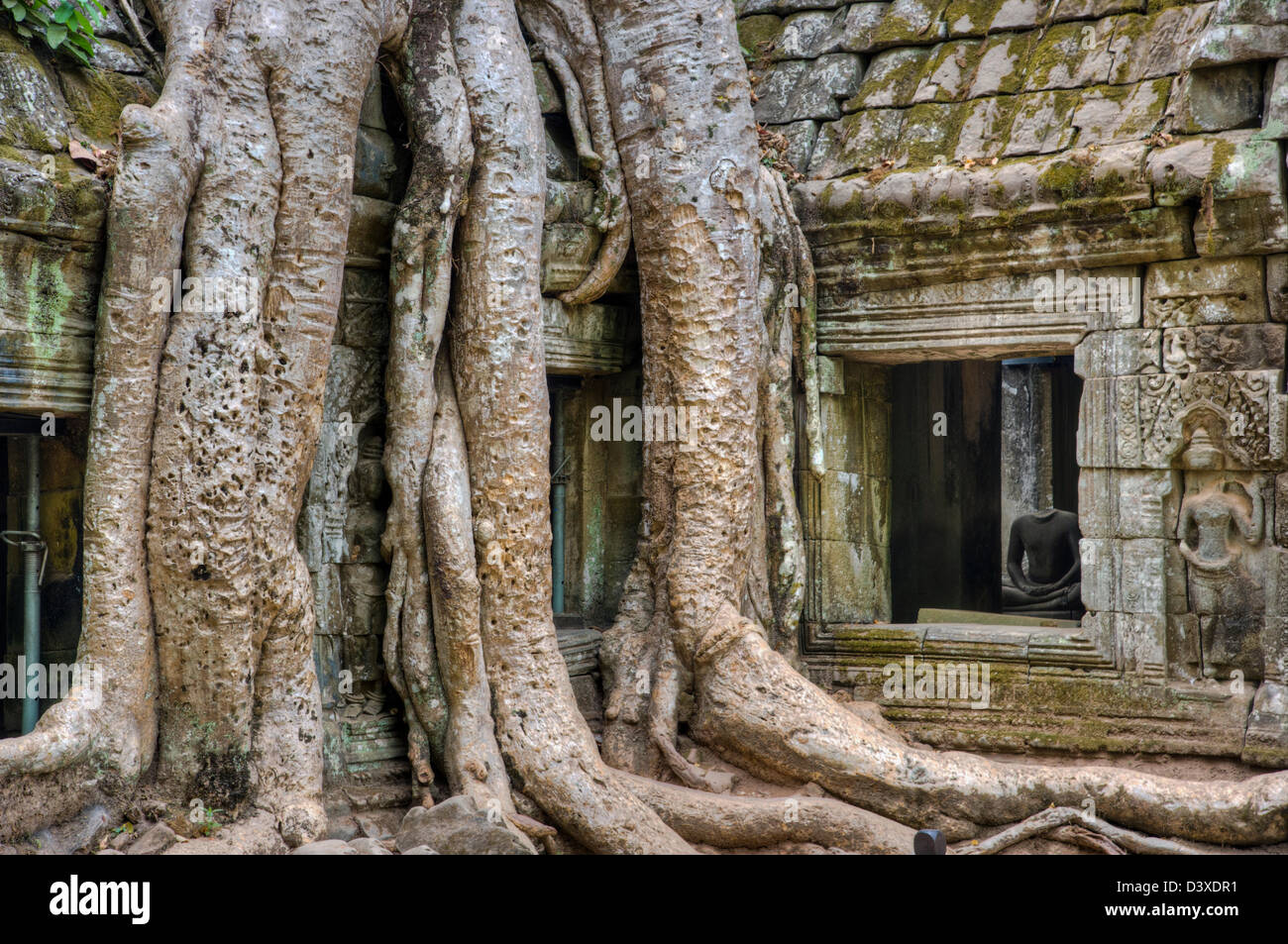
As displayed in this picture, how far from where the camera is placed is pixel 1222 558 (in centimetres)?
577

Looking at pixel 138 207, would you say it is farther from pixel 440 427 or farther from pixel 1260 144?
pixel 1260 144

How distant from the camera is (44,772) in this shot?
4.02 meters

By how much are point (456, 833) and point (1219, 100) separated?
4.36 meters

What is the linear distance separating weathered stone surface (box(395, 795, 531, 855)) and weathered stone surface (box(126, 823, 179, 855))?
73 cm

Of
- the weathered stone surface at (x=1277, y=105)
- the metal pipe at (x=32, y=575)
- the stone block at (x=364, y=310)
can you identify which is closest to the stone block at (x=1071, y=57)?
the weathered stone surface at (x=1277, y=105)

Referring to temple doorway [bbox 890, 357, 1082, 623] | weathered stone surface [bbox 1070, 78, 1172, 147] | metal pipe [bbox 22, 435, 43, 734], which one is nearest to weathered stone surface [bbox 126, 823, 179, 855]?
metal pipe [bbox 22, 435, 43, 734]

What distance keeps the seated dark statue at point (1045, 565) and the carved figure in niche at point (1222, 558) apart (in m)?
3.32

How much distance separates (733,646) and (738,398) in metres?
1.09

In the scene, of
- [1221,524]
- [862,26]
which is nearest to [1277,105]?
[1221,524]

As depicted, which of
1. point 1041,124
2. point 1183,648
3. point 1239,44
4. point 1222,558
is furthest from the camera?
point 1041,124

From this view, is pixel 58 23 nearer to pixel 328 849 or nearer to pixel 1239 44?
pixel 328 849

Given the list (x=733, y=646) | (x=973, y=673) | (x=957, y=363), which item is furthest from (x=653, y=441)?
(x=957, y=363)

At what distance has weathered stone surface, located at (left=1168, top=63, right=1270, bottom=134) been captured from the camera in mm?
5711

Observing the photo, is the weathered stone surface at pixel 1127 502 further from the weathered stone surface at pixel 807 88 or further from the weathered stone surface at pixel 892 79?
the weathered stone surface at pixel 807 88
